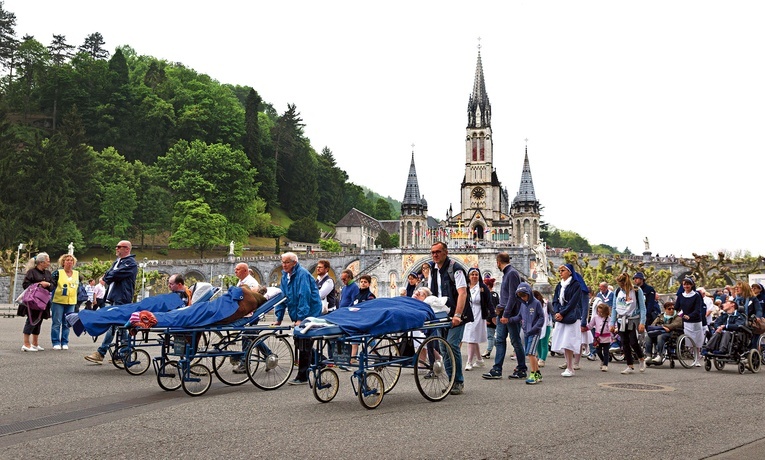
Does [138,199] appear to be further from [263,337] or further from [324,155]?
[263,337]

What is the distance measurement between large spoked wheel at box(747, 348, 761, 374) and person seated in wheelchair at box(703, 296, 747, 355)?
1.11ft

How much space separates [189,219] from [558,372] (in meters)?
58.4

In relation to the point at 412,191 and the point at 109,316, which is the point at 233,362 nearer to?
the point at 109,316

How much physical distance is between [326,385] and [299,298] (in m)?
1.91

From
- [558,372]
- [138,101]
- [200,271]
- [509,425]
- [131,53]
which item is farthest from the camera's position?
[131,53]

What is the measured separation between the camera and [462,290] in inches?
353

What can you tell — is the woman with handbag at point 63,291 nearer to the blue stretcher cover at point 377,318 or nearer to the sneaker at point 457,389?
the blue stretcher cover at point 377,318

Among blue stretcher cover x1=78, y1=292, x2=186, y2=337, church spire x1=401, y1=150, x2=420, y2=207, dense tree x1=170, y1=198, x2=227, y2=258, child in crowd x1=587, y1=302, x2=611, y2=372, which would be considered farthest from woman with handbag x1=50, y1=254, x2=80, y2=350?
church spire x1=401, y1=150, x2=420, y2=207

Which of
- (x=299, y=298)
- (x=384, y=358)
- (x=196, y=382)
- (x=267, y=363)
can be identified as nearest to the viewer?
(x=384, y=358)

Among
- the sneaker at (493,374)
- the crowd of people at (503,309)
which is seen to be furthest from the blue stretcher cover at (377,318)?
the sneaker at (493,374)

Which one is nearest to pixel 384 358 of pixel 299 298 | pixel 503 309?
pixel 299 298

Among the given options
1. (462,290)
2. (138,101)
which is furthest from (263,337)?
(138,101)

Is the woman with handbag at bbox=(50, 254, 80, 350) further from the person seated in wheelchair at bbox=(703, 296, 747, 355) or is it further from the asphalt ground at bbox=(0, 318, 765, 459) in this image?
the person seated in wheelchair at bbox=(703, 296, 747, 355)

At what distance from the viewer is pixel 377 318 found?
789 cm
